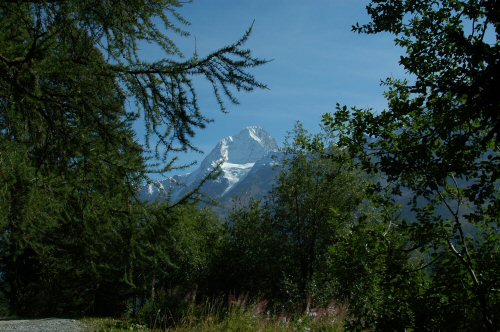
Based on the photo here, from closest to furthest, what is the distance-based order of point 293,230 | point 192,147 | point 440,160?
point 440,160, point 192,147, point 293,230

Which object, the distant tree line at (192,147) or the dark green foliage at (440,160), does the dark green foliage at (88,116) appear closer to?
the distant tree line at (192,147)

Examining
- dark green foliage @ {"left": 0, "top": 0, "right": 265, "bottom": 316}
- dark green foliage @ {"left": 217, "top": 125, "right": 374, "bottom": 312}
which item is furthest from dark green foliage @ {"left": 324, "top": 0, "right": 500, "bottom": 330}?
dark green foliage @ {"left": 217, "top": 125, "right": 374, "bottom": 312}

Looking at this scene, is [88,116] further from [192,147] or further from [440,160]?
[440,160]

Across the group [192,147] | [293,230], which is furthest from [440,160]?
[293,230]

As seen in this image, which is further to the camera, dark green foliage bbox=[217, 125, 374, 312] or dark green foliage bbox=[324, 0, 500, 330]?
dark green foliage bbox=[217, 125, 374, 312]

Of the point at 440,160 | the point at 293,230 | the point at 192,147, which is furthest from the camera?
the point at 293,230

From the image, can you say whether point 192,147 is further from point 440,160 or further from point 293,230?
point 293,230

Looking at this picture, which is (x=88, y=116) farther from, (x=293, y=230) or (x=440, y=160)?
(x=293, y=230)

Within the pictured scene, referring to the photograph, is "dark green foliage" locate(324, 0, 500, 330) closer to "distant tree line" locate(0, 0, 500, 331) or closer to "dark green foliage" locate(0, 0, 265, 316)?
"distant tree line" locate(0, 0, 500, 331)

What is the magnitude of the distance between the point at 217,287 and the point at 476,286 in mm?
24348

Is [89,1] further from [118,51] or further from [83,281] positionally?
[83,281]

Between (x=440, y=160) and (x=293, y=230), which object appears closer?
(x=440, y=160)

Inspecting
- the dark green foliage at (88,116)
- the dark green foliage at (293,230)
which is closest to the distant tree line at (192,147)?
the dark green foliage at (88,116)

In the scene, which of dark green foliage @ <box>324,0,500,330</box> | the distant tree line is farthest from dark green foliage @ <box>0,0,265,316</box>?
dark green foliage @ <box>324,0,500,330</box>
